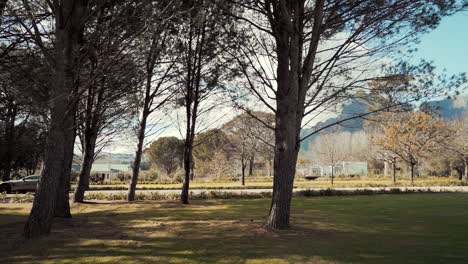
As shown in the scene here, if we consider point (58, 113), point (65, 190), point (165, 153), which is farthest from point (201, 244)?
point (165, 153)

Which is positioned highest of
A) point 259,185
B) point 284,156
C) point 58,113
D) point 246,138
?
point 246,138

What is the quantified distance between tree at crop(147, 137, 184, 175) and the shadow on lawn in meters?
51.3

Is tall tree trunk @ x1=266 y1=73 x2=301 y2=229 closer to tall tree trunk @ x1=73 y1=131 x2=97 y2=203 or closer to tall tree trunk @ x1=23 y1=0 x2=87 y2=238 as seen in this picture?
tall tree trunk @ x1=23 y1=0 x2=87 y2=238

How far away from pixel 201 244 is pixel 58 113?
12.8 ft

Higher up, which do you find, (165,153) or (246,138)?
(246,138)

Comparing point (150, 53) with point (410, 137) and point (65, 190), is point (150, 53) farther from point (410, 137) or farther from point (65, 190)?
point (410, 137)

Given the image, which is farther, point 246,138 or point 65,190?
point 246,138

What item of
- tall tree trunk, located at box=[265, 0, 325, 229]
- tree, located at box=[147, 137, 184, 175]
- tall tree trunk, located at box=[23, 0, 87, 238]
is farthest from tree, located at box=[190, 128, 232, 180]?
tall tree trunk, located at box=[23, 0, 87, 238]

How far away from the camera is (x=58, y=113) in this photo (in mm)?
8055

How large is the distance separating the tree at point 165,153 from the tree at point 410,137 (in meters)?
34.1

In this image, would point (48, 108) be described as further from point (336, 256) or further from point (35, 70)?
point (336, 256)

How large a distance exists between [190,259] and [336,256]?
2.30 m

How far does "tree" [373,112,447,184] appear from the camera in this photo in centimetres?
3306

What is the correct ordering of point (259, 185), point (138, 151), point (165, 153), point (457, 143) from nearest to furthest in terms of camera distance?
point (138, 151) → point (259, 185) → point (457, 143) → point (165, 153)
